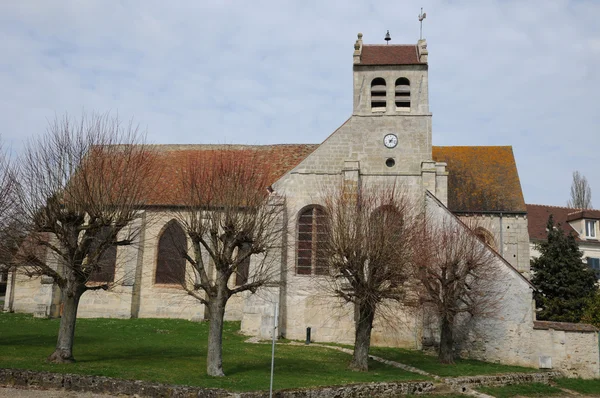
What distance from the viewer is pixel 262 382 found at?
46.5ft

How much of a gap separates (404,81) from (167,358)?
Answer: 16721 mm

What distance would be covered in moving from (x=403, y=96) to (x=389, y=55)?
2.57 m

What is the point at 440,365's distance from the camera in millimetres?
19672

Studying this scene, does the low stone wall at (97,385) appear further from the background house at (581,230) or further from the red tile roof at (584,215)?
the red tile roof at (584,215)

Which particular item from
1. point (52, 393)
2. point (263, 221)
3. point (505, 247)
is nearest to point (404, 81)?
point (505, 247)

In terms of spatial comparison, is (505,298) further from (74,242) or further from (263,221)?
(74,242)

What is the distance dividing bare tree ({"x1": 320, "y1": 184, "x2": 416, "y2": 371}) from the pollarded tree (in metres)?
14.7

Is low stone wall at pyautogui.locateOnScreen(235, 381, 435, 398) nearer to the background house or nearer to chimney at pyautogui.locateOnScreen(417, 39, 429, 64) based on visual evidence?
chimney at pyautogui.locateOnScreen(417, 39, 429, 64)

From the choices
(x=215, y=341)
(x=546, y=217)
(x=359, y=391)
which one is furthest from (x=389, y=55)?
(x=546, y=217)

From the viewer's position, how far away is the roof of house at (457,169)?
28.0m

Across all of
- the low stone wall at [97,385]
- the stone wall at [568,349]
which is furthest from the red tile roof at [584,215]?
the low stone wall at [97,385]

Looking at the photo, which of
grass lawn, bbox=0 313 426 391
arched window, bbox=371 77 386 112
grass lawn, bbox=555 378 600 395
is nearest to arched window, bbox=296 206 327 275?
grass lawn, bbox=0 313 426 391

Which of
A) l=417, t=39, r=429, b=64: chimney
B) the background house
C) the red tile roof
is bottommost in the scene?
the background house

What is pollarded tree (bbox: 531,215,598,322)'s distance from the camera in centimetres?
2898
